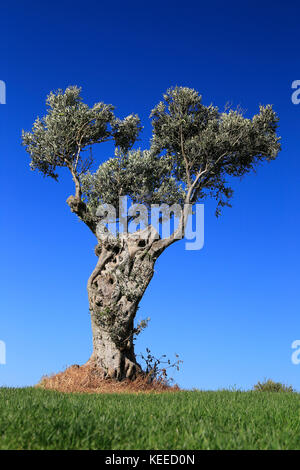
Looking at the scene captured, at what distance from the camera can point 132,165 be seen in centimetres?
2403

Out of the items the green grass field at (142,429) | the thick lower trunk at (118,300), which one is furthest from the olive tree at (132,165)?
the green grass field at (142,429)

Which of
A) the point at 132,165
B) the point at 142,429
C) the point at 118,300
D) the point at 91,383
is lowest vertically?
the point at 142,429

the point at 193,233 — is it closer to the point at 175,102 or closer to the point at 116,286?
the point at 116,286

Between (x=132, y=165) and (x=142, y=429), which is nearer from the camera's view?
(x=142, y=429)

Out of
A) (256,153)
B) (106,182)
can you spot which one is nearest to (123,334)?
(106,182)

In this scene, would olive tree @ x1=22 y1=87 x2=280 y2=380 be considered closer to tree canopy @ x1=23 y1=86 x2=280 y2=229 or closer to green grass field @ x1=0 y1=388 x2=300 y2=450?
tree canopy @ x1=23 y1=86 x2=280 y2=229

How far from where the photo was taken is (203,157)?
79.7 feet

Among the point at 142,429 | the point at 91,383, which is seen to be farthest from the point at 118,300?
the point at 142,429

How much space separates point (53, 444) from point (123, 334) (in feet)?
47.1

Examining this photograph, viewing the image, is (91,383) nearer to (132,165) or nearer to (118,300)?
(118,300)

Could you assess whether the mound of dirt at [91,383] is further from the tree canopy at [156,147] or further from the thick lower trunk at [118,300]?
the tree canopy at [156,147]

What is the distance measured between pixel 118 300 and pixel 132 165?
7.65m

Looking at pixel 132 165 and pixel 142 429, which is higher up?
pixel 132 165
